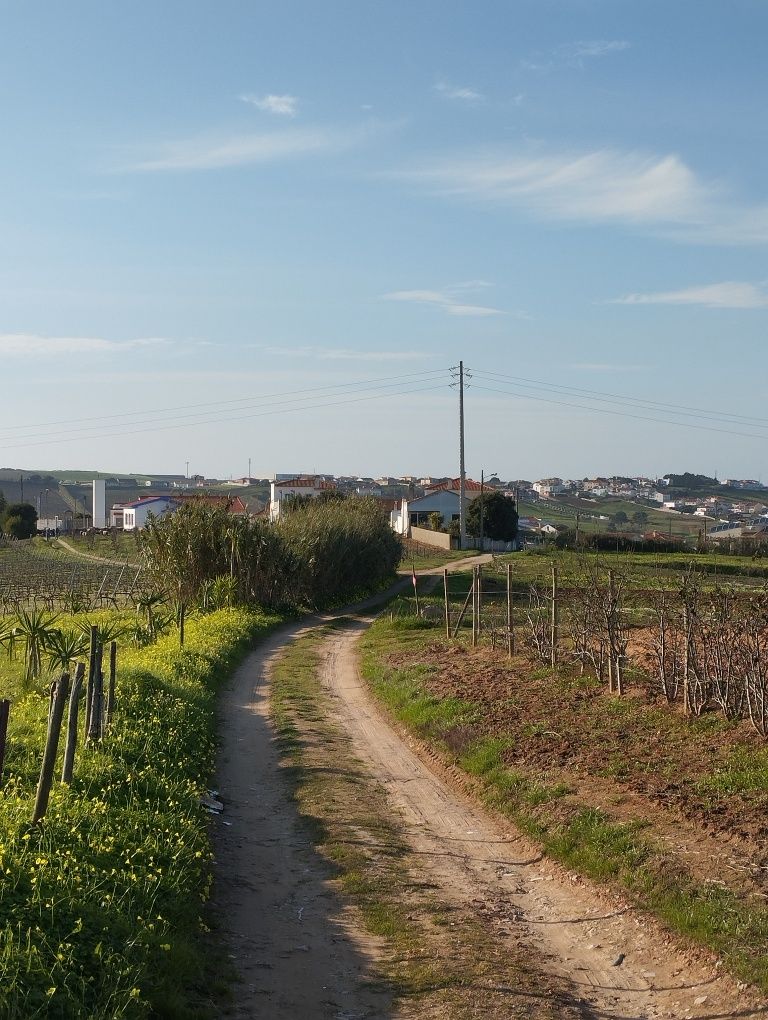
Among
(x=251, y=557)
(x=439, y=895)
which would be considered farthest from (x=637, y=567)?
(x=439, y=895)

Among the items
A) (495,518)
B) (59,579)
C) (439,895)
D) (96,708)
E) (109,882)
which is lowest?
(59,579)

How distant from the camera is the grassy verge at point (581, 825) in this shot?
7.84 metres

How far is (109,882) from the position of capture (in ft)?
24.9

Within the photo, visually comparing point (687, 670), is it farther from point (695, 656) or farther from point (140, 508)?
point (140, 508)

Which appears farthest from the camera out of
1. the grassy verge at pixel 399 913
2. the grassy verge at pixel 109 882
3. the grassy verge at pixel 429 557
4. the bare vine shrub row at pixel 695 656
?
the grassy verge at pixel 429 557

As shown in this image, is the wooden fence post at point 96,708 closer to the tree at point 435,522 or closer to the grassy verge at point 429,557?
the grassy verge at point 429,557

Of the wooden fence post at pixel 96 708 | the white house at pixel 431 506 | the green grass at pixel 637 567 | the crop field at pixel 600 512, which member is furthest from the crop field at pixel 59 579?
the crop field at pixel 600 512

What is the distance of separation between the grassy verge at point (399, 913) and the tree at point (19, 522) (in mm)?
82908

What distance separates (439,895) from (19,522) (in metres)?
89.3

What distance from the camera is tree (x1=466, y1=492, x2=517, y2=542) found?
71.4m

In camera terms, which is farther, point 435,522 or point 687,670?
point 435,522

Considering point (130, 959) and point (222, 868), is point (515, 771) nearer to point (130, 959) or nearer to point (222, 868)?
point (222, 868)

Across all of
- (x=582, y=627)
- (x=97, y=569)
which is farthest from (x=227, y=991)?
(x=97, y=569)

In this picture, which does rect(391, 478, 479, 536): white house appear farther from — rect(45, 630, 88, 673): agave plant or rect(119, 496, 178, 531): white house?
rect(45, 630, 88, 673): agave plant
